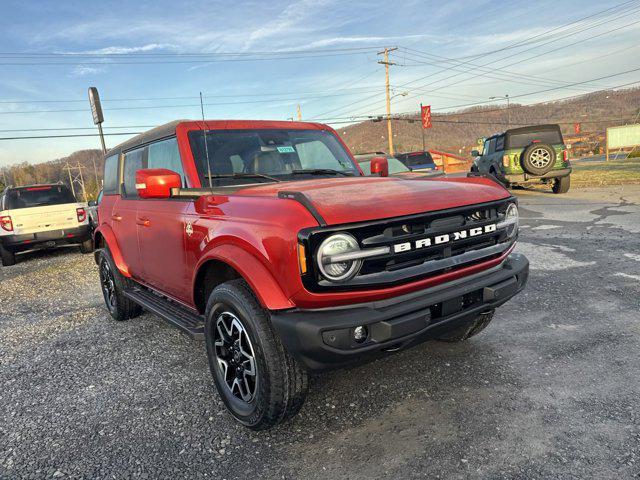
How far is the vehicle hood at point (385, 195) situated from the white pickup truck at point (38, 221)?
28.2 feet

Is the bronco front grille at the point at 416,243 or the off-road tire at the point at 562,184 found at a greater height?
the bronco front grille at the point at 416,243

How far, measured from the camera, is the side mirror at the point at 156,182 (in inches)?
114

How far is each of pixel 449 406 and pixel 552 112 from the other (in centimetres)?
13186

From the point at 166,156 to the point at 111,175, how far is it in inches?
67.2

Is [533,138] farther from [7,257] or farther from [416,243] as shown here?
[7,257]

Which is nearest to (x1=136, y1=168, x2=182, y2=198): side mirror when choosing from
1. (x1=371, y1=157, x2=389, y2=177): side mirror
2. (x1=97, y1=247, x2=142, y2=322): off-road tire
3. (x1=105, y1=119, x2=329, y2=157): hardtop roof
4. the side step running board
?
(x1=105, y1=119, x2=329, y2=157): hardtop roof

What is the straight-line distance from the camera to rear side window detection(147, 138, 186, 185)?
3481 millimetres

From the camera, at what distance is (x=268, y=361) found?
235cm

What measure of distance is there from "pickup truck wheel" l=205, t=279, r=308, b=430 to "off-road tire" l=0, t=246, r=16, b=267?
8997 mm

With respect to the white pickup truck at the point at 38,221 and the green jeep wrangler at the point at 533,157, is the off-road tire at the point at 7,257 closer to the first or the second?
the white pickup truck at the point at 38,221

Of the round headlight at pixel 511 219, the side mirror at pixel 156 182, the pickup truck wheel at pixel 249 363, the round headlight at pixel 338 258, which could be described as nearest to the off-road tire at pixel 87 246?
the side mirror at pixel 156 182

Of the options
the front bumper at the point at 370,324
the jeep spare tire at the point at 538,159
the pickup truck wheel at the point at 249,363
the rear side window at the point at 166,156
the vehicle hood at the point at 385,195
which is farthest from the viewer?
the jeep spare tire at the point at 538,159

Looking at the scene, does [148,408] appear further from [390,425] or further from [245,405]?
[390,425]

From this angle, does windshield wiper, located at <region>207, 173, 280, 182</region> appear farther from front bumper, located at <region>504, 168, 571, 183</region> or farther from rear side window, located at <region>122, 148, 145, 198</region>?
front bumper, located at <region>504, 168, 571, 183</region>
